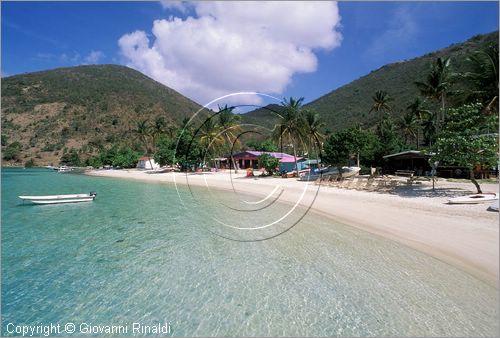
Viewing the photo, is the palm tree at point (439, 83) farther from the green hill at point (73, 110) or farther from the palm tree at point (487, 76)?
the green hill at point (73, 110)

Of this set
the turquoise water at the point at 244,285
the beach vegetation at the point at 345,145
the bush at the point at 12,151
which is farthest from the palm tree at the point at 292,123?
the bush at the point at 12,151

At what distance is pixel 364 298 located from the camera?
7.52m

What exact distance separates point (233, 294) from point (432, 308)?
4.87 metres

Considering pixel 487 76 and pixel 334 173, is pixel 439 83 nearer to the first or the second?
pixel 487 76

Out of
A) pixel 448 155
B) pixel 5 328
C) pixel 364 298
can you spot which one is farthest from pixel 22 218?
pixel 448 155

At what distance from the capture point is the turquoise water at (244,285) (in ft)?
21.6

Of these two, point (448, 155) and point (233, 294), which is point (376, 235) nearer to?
point (233, 294)

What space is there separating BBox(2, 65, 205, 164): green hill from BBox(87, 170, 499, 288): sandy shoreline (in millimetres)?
98151

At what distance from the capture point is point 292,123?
124 feet

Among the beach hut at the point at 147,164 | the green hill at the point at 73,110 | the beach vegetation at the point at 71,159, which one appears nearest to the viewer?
the beach hut at the point at 147,164

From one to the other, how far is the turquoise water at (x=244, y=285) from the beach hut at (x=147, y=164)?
54.8m

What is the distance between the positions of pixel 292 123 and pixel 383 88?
6620 cm

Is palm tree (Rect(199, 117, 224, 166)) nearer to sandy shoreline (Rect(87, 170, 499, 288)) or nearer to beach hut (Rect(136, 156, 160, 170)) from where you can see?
beach hut (Rect(136, 156, 160, 170))

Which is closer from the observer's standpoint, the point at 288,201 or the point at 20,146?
the point at 288,201
